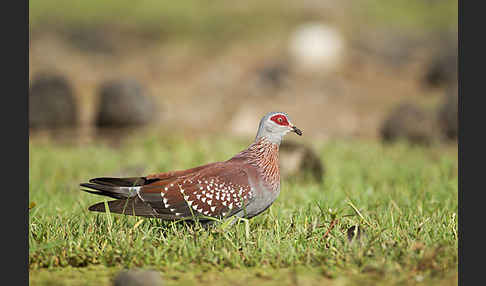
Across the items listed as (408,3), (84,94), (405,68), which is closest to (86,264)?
(84,94)

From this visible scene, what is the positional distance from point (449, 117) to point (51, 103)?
895 centimetres

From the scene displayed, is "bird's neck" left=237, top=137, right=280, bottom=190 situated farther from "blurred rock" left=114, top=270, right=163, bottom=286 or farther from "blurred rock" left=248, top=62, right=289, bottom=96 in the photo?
"blurred rock" left=248, top=62, right=289, bottom=96

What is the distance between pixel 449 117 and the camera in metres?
11.1

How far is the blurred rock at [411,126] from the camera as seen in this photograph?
10.8m

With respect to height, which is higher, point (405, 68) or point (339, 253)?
point (405, 68)

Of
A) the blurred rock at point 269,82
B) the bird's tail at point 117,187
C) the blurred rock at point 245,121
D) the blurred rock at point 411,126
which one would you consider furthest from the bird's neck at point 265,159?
the blurred rock at point 269,82

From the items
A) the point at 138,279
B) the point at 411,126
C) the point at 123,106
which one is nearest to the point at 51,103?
the point at 123,106

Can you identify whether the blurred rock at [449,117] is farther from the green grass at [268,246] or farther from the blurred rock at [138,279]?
the blurred rock at [138,279]

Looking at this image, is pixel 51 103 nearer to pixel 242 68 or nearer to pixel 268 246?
pixel 268 246

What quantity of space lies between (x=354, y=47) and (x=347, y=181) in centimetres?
1631

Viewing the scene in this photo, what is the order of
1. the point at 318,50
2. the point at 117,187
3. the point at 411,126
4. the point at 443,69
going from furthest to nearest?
the point at 318,50 → the point at 443,69 → the point at 411,126 → the point at 117,187

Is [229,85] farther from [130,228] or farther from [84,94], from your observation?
[130,228]

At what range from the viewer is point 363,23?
25062mm

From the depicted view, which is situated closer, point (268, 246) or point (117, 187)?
point (268, 246)
